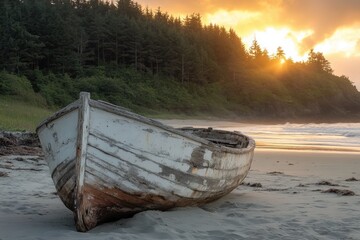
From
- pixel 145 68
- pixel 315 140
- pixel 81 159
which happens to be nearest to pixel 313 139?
pixel 315 140

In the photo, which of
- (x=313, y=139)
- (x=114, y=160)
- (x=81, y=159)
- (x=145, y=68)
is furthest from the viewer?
(x=145, y=68)

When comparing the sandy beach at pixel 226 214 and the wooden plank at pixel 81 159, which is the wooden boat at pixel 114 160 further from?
the sandy beach at pixel 226 214

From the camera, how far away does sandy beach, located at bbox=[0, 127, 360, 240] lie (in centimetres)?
459

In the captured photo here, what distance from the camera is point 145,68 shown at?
52.4 m

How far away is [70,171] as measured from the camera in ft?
15.6

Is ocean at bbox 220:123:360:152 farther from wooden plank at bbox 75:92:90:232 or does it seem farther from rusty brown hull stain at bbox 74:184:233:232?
wooden plank at bbox 75:92:90:232

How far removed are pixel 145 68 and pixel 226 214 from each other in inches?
1872

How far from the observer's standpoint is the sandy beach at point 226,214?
4.59 metres

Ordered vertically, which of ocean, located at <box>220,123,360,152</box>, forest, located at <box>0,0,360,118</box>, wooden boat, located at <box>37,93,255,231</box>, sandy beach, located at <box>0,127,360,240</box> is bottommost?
sandy beach, located at <box>0,127,360,240</box>

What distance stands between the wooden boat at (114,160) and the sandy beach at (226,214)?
0.20 metres

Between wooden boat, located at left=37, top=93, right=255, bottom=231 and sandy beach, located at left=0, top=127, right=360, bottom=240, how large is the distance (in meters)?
0.20

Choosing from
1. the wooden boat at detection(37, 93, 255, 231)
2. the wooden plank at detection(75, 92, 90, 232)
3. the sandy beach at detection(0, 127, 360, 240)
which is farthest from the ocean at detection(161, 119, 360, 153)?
the wooden plank at detection(75, 92, 90, 232)

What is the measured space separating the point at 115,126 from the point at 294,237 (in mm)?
2162

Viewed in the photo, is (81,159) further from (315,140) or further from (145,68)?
(145,68)
